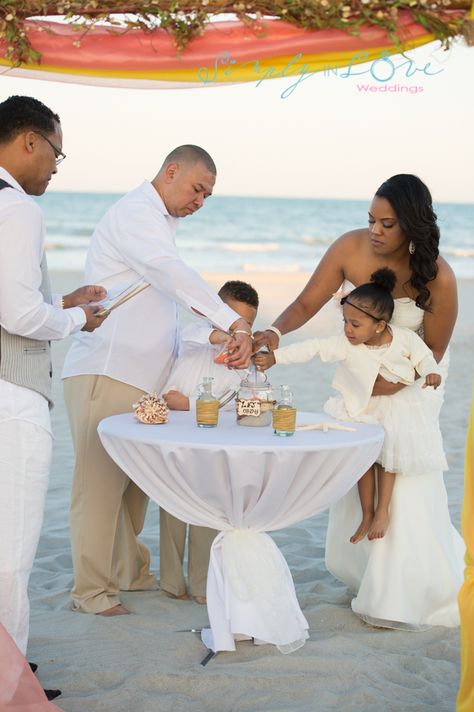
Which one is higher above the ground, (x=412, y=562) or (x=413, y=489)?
(x=413, y=489)

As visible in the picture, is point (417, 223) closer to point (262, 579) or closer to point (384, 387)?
point (384, 387)

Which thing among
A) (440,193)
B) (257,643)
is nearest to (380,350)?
(257,643)

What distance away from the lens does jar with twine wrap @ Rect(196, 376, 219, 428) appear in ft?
12.5

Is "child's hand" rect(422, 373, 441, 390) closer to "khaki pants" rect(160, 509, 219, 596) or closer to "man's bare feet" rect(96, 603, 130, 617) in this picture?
"khaki pants" rect(160, 509, 219, 596)

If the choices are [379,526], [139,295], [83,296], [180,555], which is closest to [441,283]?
[379,526]

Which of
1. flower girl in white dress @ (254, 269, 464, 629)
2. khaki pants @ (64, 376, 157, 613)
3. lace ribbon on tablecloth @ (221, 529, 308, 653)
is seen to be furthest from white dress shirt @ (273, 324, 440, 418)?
khaki pants @ (64, 376, 157, 613)

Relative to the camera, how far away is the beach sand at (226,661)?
3482 millimetres

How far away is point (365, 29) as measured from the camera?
4.05 metres

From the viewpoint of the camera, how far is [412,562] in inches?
168

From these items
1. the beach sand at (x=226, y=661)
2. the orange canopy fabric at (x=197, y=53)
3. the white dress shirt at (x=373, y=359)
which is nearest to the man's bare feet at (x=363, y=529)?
the beach sand at (x=226, y=661)

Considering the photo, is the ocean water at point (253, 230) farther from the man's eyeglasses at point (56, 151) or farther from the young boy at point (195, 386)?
the man's eyeglasses at point (56, 151)

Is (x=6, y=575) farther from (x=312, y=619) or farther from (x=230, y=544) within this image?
(x=312, y=619)

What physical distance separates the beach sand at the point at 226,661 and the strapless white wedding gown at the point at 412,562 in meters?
0.08

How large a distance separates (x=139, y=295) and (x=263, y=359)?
640mm
